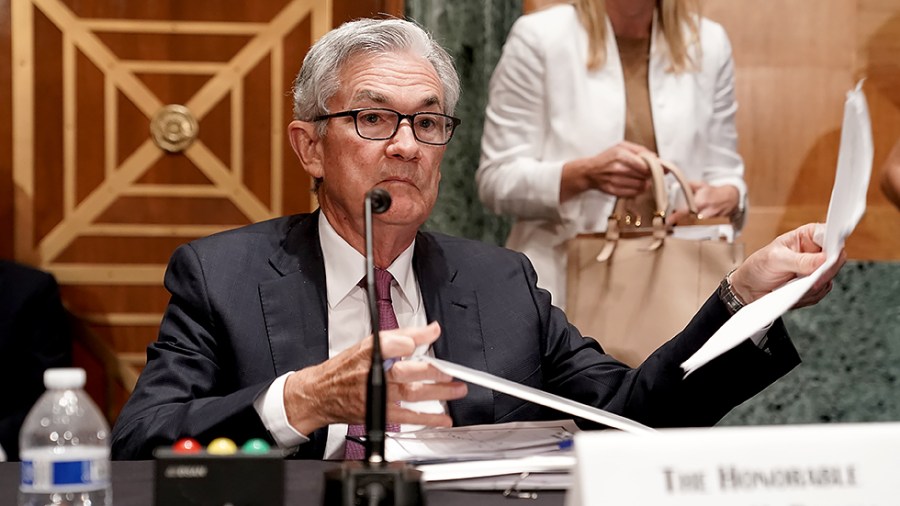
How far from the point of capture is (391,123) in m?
2.08

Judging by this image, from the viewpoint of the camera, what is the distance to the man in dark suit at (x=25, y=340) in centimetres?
361

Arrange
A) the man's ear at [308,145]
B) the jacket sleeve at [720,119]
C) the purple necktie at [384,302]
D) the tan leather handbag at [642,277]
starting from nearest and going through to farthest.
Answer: the purple necktie at [384,302] < the man's ear at [308,145] < the tan leather handbag at [642,277] < the jacket sleeve at [720,119]

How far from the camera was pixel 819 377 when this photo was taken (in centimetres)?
390

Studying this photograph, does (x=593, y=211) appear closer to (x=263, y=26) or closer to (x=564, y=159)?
(x=564, y=159)

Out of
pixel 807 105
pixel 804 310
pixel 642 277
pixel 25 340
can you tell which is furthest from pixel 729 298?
pixel 25 340

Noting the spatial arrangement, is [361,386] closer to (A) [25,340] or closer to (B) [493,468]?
(B) [493,468]

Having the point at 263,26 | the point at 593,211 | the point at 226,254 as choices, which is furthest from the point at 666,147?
the point at 263,26

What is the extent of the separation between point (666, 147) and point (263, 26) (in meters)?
1.83

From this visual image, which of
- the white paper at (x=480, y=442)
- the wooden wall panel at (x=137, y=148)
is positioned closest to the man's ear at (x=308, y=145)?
the white paper at (x=480, y=442)

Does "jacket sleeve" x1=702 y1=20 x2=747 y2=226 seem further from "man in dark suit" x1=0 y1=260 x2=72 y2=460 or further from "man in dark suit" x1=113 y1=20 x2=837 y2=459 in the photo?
"man in dark suit" x1=0 y1=260 x2=72 y2=460

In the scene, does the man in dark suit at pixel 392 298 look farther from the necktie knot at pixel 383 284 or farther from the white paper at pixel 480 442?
the white paper at pixel 480 442

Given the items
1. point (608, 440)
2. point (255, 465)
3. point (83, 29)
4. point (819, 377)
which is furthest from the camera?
point (83, 29)

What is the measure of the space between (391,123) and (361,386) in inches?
28.5

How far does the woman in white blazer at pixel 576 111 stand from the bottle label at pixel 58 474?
198 cm
